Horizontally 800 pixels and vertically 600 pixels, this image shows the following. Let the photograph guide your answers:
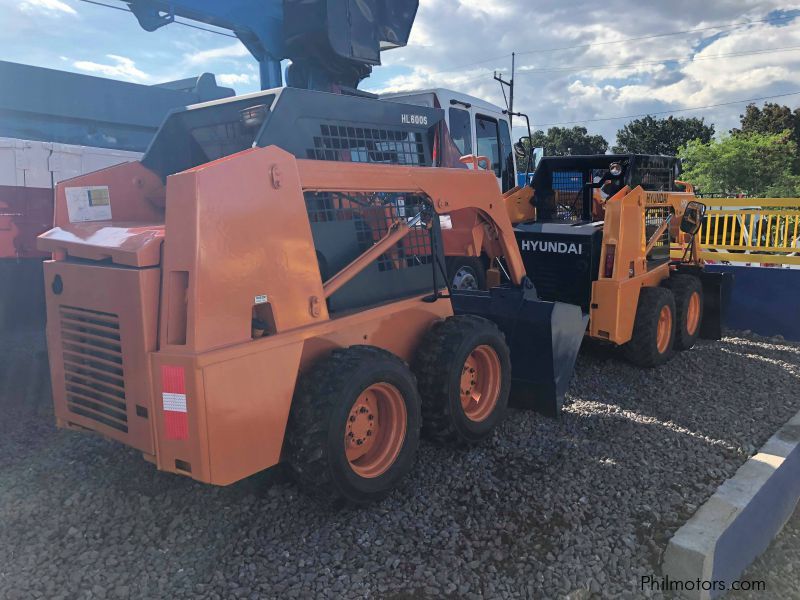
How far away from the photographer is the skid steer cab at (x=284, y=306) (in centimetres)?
268

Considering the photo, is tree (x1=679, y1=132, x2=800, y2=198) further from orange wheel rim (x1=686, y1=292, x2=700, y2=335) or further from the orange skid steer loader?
orange wheel rim (x1=686, y1=292, x2=700, y2=335)

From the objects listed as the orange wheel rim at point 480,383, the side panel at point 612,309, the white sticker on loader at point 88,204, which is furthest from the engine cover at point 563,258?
the white sticker on loader at point 88,204

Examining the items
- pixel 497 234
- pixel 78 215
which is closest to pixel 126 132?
pixel 78 215

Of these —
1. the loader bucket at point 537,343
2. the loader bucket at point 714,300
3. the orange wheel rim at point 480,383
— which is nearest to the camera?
the orange wheel rim at point 480,383

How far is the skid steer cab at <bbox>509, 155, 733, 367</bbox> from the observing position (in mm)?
5375

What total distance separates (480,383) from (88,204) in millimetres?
2677

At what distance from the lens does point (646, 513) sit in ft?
10.9

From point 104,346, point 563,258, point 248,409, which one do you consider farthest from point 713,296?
point 104,346

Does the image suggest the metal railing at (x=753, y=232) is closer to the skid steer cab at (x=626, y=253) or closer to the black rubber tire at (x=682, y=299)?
the skid steer cab at (x=626, y=253)

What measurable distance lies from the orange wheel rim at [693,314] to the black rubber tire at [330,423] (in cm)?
445

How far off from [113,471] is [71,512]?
43cm

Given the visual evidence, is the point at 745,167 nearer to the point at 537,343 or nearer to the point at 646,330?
the point at 646,330

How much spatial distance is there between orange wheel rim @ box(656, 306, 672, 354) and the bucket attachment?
1.08 meters

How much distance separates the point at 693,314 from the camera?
21.5 feet
